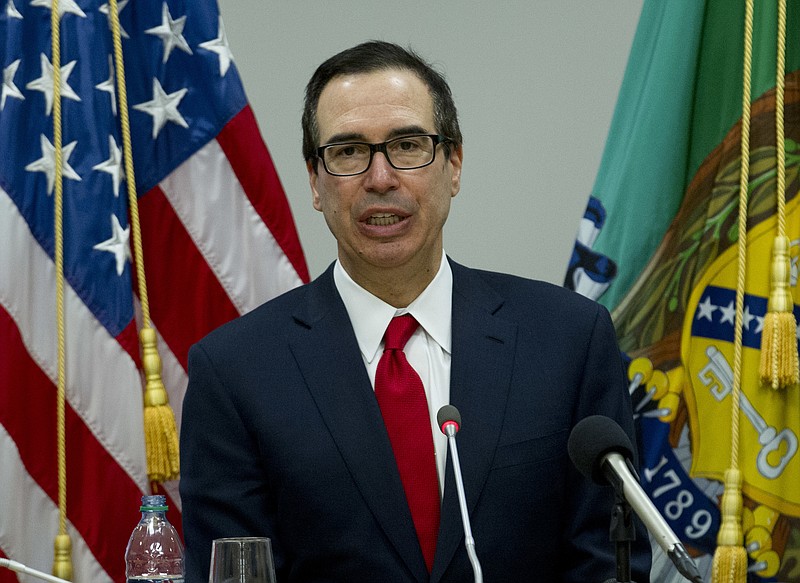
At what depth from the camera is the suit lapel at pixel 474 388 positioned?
6.13ft

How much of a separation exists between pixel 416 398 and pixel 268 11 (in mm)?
1658

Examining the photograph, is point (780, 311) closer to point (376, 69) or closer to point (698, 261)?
point (698, 261)

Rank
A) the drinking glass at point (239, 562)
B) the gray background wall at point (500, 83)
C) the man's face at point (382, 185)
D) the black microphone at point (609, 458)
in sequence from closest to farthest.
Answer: the black microphone at point (609, 458) < the drinking glass at point (239, 562) < the man's face at point (382, 185) < the gray background wall at point (500, 83)

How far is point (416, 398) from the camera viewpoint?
1976mm

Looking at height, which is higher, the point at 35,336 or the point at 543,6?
the point at 543,6

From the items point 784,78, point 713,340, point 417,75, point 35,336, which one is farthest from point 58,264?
point 784,78

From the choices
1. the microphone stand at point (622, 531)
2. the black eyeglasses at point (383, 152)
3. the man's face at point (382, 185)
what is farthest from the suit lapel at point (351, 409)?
the microphone stand at point (622, 531)

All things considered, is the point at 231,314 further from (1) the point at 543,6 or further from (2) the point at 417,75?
(1) the point at 543,6

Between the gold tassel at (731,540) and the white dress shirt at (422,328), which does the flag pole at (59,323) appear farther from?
the gold tassel at (731,540)

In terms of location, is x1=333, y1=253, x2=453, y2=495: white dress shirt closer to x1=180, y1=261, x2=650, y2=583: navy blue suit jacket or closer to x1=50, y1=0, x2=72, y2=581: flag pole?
x1=180, y1=261, x2=650, y2=583: navy blue suit jacket

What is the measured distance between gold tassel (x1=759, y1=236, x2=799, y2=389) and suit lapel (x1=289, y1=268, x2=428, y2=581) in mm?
963

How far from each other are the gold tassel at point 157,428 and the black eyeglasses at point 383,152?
0.78 m

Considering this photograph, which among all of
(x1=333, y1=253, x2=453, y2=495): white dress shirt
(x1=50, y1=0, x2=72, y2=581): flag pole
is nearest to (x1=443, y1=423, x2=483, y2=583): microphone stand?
(x1=333, y1=253, x2=453, y2=495): white dress shirt

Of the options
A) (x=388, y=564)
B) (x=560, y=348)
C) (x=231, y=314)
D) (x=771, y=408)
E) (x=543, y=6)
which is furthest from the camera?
(x=543, y=6)
